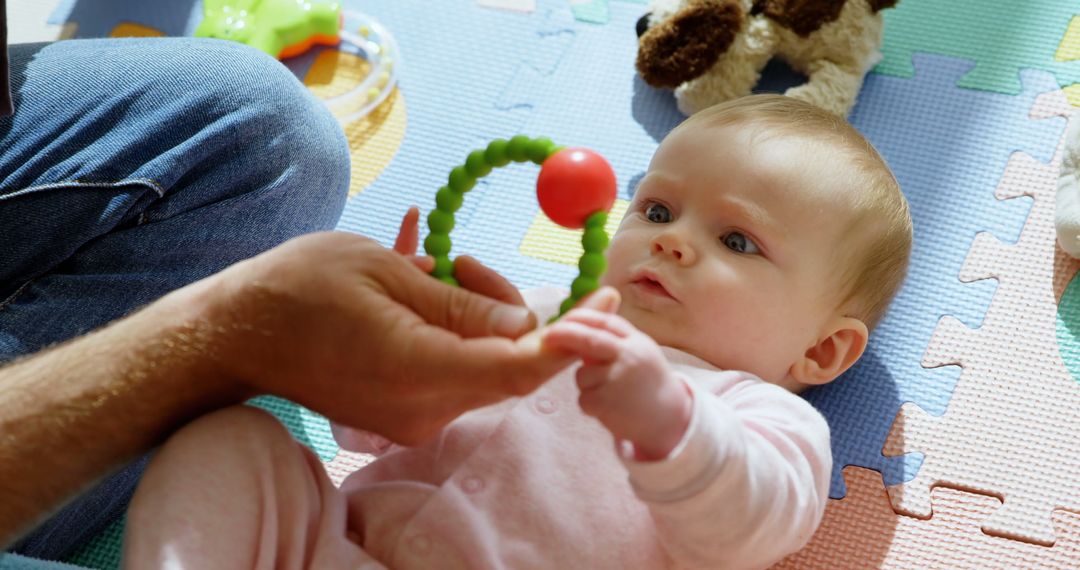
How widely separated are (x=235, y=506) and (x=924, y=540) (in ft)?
2.23

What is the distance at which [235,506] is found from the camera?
84cm

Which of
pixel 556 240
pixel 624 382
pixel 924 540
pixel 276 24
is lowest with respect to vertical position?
pixel 924 540

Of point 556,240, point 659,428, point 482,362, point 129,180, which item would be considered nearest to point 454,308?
point 482,362

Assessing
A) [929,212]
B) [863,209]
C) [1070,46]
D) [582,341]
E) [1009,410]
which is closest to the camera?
[582,341]

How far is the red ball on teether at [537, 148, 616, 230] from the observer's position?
33.3 inches

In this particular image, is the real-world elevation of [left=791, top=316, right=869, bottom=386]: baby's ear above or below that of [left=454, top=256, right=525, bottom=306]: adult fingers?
below

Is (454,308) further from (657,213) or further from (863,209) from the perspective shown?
(863,209)

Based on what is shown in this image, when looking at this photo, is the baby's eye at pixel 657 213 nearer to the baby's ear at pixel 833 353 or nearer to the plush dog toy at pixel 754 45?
the baby's ear at pixel 833 353

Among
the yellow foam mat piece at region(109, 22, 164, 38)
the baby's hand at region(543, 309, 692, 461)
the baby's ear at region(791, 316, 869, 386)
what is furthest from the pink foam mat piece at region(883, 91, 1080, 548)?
the yellow foam mat piece at region(109, 22, 164, 38)

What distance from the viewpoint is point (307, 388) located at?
82 centimetres

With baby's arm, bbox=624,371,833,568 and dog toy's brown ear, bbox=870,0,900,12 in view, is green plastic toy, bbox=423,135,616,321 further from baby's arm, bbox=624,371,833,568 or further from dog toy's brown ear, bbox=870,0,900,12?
dog toy's brown ear, bbox=870,0,900,12

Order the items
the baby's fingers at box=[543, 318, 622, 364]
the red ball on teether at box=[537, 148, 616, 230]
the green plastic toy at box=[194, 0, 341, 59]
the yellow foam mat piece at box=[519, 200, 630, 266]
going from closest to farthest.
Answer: the baby's fingers at box=[543, 318, 622, 364] → the red ball on teether at box=[537, 148, 616, 230] → the yellow foam mat piece at box=[519, 200, 630, 266] → the green plastic toy at box=[194, 0, 341, 59]

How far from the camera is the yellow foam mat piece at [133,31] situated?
168 cm

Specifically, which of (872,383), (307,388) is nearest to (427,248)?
(307,388)
